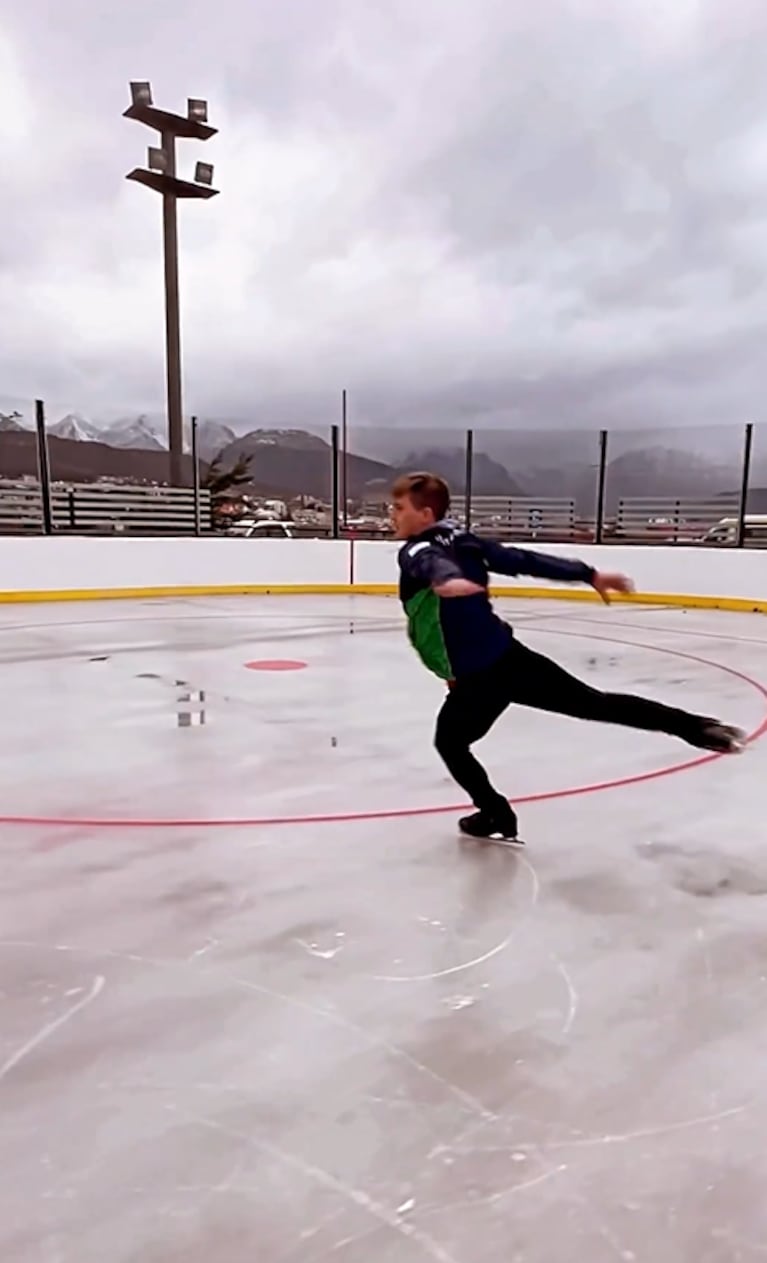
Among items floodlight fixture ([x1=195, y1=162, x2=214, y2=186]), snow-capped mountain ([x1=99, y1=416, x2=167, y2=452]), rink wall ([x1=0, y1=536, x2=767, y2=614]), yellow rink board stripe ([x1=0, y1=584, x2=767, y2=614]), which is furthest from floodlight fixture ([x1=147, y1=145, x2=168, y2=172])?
yellow rink board stripe ([x1=0, y1=584, x2=767, y2=614])

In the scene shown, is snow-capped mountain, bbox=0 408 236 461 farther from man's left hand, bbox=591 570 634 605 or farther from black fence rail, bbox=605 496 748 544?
man's left hand, bbox=591 570 634 605

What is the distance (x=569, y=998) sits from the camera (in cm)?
174

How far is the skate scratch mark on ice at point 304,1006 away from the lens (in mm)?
1425

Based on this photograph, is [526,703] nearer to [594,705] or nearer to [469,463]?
[594,705]

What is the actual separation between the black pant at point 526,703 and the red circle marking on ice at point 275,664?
10.9 feet

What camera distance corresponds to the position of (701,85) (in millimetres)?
10570

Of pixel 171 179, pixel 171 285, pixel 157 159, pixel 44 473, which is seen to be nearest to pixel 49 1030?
pixel 44 473

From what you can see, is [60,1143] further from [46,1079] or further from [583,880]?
[583,880]

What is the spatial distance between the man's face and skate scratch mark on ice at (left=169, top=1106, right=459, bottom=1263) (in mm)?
1476

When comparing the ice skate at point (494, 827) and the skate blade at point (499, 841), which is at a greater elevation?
the ice skate at point (494, 827)

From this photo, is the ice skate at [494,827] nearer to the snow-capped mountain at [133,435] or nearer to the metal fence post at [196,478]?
the metal fence post at [196,478]

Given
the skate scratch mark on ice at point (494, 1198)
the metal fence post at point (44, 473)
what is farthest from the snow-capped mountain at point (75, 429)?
the skate scratch mark on ice at point (494, 1198)

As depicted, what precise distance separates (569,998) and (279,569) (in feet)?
32.7

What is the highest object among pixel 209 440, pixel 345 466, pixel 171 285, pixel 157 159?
pixel 157 159
